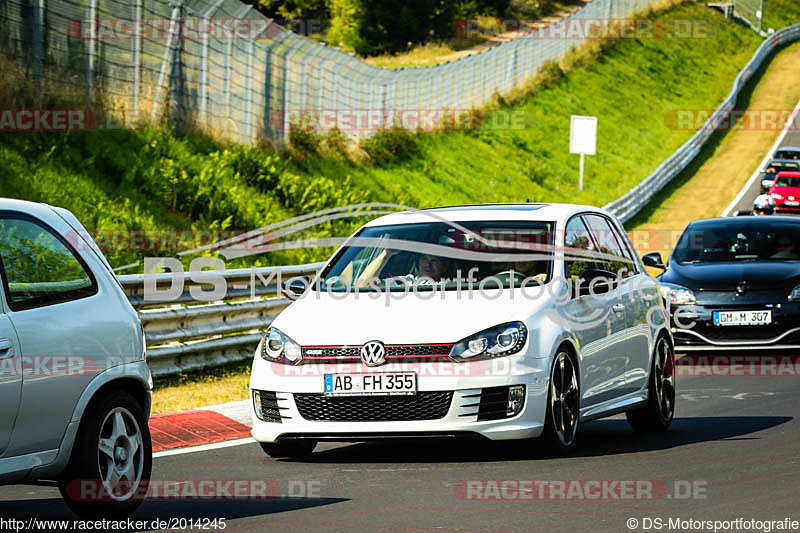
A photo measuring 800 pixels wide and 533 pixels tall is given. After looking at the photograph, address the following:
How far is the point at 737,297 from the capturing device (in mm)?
15812

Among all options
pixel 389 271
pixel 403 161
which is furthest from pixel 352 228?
pixel 389 271

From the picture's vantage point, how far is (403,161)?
4394cm

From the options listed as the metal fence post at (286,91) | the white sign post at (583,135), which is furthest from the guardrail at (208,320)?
the white sign post at (583,135)

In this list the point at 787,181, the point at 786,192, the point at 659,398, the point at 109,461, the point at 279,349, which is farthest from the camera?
the point at 787,181

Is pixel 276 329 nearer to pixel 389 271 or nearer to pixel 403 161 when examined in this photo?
pixel 389 271

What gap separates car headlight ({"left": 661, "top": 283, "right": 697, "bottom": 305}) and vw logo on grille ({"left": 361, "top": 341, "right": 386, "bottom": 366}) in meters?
8.09

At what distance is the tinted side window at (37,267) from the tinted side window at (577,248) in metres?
4.15

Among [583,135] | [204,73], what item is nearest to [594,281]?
[204,73]

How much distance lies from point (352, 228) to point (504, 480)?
23.5 meters

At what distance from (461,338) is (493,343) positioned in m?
0.22

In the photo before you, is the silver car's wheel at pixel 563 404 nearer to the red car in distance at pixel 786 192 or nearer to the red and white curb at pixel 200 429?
the red and white curb at pixel 200 429

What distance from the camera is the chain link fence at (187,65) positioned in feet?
74.9

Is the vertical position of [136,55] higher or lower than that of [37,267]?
higher

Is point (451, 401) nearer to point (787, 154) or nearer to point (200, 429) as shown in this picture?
point (200, 429)
